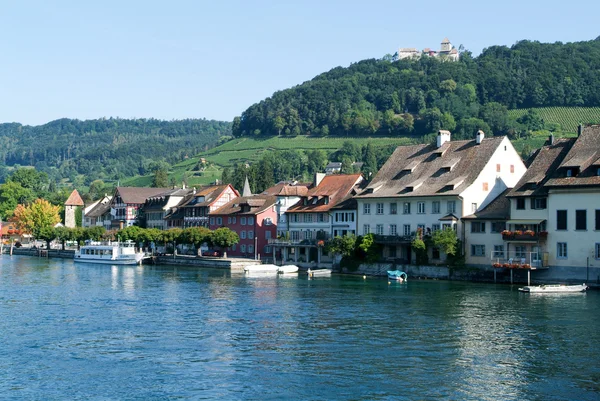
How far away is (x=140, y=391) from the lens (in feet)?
109

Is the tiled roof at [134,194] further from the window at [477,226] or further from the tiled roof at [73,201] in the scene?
the window at [477,226]

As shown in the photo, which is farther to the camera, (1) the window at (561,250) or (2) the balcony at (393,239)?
(2) the balcony at (393,239)

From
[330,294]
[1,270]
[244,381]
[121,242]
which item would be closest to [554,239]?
[330,294]

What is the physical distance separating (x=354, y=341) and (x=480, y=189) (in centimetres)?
4135

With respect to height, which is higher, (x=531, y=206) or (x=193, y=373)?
(x=531, y=206)

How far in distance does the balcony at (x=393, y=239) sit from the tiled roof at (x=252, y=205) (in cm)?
2711

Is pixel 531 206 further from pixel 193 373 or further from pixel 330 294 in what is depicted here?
pixel 193 373

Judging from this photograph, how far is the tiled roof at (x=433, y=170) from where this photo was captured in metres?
82.5

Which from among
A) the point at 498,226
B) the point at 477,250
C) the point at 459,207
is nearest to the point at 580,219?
the point at 498,226

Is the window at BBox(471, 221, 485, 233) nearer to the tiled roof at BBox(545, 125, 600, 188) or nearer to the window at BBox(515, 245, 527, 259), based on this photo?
the window at BBox(515, 245, 527, 259)

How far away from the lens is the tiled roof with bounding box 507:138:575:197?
73938mm

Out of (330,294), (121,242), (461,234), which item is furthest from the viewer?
(121,242)

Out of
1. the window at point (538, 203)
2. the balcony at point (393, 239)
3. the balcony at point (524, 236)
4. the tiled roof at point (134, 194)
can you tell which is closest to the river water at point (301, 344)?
the balcony at point (524, 236)

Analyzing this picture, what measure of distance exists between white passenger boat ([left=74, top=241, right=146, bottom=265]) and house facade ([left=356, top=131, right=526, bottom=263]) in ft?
126
